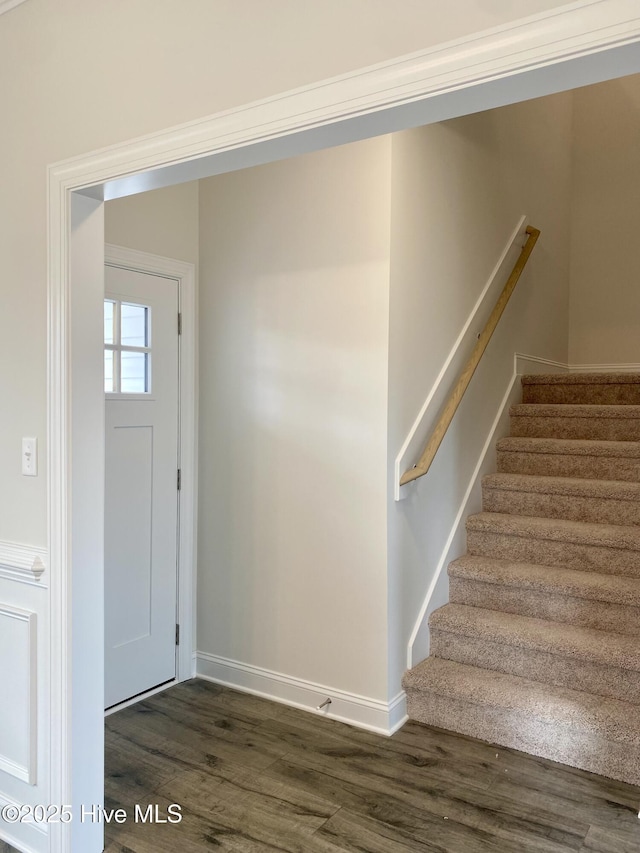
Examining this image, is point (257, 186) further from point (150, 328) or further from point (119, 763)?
point (119, 763)

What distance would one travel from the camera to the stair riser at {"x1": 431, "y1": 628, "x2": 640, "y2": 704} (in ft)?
8.77

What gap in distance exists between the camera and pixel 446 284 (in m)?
3.28

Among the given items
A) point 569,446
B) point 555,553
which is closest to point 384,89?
point 555,553

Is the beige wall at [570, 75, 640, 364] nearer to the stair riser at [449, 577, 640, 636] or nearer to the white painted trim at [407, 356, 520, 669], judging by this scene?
the white painted trim at [407, 356, 520, 669]

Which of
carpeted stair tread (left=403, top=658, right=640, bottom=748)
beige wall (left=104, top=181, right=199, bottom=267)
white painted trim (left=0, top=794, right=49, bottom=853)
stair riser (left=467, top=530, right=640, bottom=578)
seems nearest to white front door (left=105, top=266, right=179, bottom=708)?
beige wall (left=104, top=181, right=199, bottom=267)

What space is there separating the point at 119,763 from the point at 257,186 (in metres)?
2.49

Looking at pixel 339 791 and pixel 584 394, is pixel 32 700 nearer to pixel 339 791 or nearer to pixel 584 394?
pixel 339 791

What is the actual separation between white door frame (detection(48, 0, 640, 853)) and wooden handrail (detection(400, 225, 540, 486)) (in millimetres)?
1371

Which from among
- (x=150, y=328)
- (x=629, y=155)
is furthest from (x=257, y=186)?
(x=629, y=155)

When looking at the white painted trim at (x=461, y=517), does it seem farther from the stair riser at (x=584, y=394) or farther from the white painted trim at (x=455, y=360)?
the white painted trim at (x=455, y=360)

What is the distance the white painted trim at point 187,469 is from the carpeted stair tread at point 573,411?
1.94 metres

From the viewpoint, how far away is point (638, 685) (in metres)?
2.64

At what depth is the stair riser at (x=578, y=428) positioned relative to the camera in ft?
12.4

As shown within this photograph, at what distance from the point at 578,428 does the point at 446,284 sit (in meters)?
1.30
